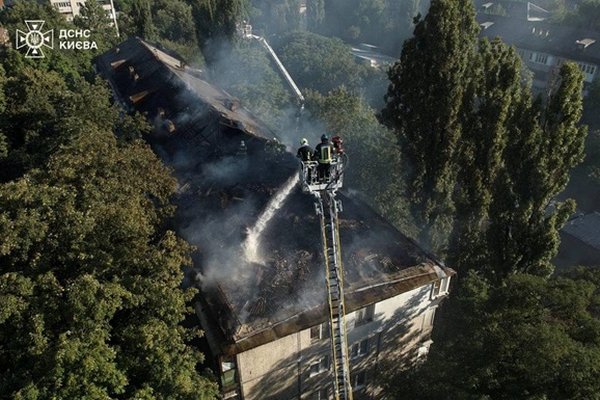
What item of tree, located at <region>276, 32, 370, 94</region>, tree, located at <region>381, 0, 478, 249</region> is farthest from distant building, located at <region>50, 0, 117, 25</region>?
tree, located at <region>381, 0, 478, 249</region>

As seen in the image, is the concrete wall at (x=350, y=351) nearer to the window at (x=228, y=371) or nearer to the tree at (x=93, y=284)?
the window at (x=228, y=371)

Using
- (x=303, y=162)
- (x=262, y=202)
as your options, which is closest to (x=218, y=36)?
(x=262, y=202)

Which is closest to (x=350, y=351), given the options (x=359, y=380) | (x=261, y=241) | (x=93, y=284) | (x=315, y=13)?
(x=359, y=380)

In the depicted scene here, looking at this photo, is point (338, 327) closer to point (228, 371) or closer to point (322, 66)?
point (228, 371)

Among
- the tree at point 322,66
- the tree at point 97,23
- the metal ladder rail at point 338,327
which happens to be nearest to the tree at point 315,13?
the tree at point 322,66

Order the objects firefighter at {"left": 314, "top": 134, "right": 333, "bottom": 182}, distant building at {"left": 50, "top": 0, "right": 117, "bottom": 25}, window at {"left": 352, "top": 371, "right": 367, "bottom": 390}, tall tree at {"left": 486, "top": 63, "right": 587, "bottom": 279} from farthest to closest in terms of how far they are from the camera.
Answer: distant building at {"left": 50, "top": 0, "right": 117, "bottom": 25}
window at {"left": 352, "top": 371, "right": 367, "bottom": 390}
tall tree at {"left": 486, "top": 63, "right": 587, "bottom": 279}
firefighter at {"left": 314, "top": 134, "right": 333, "bottom": 182}

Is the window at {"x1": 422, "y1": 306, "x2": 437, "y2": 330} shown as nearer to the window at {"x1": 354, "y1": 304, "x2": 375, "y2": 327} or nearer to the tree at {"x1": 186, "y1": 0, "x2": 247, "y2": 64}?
the window at {"x1": 354, "y1": 304, "x2": 375, "y2": 327}
